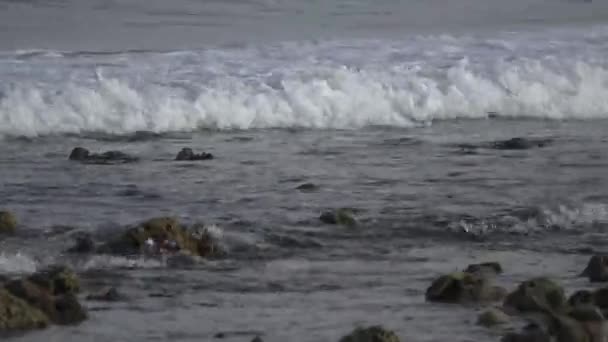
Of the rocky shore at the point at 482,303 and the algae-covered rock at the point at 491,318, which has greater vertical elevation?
the rocky shore at the point at 482,303

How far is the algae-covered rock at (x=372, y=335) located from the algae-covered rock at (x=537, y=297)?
30.5 inches

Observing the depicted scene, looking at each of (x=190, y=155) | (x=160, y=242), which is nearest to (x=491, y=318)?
(x=160, y=242)

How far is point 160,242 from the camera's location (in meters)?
6.78

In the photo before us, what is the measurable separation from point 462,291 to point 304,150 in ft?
14.9

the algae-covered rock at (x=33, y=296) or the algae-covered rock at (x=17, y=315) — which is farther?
the algae-covered rock at (x=33, y=296)

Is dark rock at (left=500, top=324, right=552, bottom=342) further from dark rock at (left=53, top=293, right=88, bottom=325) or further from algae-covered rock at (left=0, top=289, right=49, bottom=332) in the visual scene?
algae-covered rock at (left=0, top=289, right=49, bottom=332)

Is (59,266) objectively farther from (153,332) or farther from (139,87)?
(139,87)

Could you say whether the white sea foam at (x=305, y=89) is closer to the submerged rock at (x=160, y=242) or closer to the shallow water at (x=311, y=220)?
the shallow water at (x=311, y=220)

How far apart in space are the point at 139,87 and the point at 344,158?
11.4 ft

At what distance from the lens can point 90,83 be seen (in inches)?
506

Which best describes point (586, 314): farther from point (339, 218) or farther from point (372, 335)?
point (339, 218)

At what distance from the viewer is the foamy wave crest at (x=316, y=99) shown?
11.9 metres

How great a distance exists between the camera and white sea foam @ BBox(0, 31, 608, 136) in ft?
39.5

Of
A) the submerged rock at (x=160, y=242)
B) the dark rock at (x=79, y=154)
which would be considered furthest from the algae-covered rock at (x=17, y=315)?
the dark rock at (x=79, y=154)
